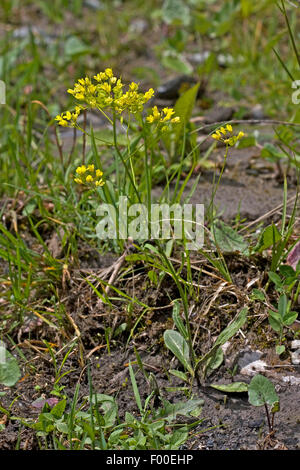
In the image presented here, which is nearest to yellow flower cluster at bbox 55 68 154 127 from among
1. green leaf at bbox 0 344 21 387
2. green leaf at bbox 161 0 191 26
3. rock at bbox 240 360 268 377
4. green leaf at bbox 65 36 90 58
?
green leaf at bbox 0 344 21 387

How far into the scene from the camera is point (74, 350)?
196 cm

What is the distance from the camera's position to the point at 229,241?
2.05 metres

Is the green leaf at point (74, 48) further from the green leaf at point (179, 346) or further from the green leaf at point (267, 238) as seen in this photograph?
the green leaf at point (179, 346)

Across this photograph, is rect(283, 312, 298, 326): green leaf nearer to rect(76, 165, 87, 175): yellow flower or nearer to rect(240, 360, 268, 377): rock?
rect(240, 360, 268, 377): rock

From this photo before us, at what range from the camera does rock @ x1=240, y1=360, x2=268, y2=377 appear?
179 cm

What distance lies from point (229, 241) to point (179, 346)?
1.41ft

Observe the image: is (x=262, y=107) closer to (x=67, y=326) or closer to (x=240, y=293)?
Answer: (x=240, y=293)

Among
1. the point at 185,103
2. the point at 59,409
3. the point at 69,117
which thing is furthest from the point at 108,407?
the point at 185,103

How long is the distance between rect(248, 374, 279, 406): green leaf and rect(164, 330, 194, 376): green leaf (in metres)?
0.26

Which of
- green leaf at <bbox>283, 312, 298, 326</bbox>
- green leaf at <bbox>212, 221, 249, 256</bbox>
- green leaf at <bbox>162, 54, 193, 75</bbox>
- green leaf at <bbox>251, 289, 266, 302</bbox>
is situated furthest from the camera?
green leaf at <bbox>162, 54, 193, 75</bbox>

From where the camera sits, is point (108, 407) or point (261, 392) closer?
point (261, 392)

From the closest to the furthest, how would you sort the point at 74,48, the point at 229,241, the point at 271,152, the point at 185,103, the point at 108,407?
1. the point at 108,407
2. the point at 229,241
3. the point at 271,152
4. the point at 185,103
5. the point at 74,48

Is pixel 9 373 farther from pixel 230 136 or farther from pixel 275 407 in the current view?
pixel 230 136

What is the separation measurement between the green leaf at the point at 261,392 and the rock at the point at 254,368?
0.23 meters
